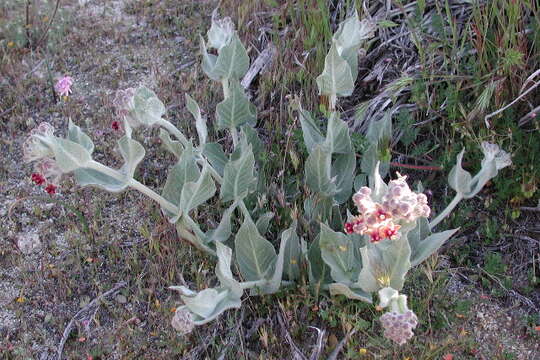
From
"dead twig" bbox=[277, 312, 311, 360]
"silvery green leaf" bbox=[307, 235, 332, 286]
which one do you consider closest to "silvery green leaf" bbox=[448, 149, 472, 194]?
"silvery green leaf" bbox=[307, 235, 332, 286]

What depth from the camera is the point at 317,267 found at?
8.19ft

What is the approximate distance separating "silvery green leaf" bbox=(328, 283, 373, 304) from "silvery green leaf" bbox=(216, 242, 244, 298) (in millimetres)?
371

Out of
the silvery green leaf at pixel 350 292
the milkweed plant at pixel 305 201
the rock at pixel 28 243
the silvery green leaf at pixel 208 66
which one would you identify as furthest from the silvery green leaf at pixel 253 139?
the rock at pixel 28 243

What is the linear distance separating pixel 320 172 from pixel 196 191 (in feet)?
1.77

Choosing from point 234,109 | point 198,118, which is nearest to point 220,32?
point 234,109

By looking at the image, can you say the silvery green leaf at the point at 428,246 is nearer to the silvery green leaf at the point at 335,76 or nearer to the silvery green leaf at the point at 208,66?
the silvery green leaf at the point at 335,76

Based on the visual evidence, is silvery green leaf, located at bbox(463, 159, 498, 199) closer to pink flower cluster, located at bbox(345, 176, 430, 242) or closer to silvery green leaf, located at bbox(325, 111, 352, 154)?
silvery green leaf, located at bbox(325, 111, 352, 154)

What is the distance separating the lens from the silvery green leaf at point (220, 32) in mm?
2703

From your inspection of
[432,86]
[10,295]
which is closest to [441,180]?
[432,86]

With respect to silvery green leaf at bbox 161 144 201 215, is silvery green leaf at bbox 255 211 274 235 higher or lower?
lower

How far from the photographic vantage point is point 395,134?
303 cm

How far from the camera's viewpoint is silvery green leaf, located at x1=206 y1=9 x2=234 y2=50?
2.70m

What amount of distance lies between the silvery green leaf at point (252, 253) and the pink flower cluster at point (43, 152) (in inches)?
27.3

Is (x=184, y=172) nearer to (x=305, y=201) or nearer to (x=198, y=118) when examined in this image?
(x=198, y=118)
